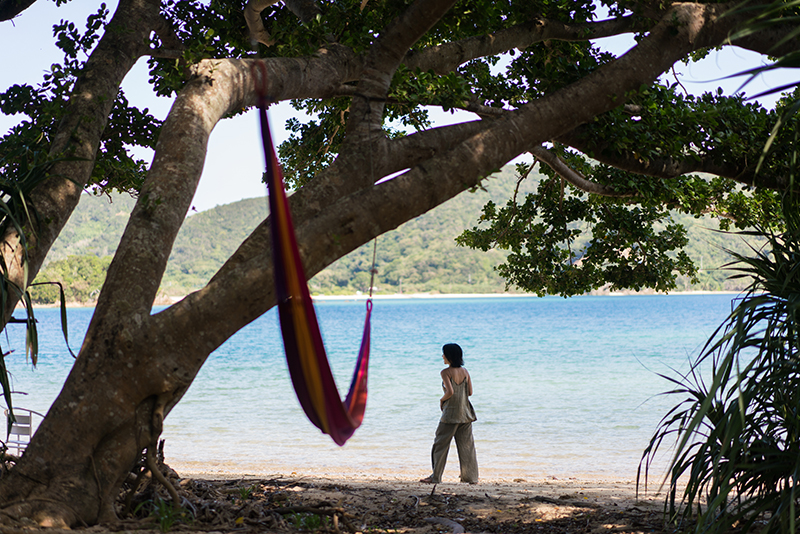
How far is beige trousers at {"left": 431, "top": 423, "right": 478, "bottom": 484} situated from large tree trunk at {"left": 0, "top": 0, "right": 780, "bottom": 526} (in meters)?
2.48

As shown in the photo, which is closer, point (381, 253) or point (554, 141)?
point (554, 141)

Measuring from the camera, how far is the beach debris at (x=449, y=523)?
2860 millimetres

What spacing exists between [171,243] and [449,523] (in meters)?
1.84

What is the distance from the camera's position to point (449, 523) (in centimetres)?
299

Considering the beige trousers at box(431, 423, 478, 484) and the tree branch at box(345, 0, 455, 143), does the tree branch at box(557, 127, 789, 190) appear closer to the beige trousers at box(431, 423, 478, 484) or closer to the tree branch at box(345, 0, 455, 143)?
the tree branch at box(345, 0, 455, 143)

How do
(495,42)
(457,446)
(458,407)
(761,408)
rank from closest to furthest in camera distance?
(761,408), (495,42), (458,407), (457,446)

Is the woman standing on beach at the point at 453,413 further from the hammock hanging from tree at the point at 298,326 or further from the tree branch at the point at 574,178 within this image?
the hammock hanging from tree at the point at 298,326

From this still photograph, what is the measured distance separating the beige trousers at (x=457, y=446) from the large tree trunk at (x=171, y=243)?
248 cm

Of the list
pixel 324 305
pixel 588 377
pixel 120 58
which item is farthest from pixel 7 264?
pixel 324 305

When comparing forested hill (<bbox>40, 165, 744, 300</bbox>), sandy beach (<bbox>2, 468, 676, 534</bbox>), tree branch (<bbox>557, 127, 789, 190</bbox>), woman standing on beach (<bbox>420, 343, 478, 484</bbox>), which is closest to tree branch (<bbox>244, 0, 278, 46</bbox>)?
tree branch (<bbox>557, 127, 789, 190</bbox>)

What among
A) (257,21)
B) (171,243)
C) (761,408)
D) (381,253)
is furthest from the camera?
(381,253)

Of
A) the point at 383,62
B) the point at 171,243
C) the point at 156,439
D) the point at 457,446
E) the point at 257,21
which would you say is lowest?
the point at 457,446

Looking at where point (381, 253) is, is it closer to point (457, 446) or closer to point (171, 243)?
point (457, 446)

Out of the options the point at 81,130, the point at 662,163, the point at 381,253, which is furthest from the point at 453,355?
the point at 381,253
